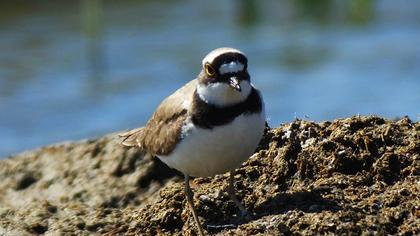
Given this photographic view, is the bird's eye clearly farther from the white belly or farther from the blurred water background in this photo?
the blurred water background

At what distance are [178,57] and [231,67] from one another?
11508mm

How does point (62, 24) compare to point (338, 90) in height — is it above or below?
above

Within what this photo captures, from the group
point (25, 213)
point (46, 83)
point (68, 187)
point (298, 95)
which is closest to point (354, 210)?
point (25, 213)

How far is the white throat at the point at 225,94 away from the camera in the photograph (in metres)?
6.88

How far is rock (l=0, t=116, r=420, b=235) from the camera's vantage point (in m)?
6.74

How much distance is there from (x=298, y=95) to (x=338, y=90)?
62cm

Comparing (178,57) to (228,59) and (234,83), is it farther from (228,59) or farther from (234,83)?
(234,83)

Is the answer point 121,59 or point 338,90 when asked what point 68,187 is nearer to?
point 338,90

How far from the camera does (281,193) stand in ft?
23.8

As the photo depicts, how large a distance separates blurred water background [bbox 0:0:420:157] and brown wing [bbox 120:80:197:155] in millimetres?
6857

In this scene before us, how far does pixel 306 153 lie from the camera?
7555 mm

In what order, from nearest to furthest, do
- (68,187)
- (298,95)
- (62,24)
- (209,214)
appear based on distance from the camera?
(209,214)
(68,187)
(298,95)
(62,24)

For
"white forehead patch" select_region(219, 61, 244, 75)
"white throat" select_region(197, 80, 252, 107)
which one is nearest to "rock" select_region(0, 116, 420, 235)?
"white throat" select_region(197, 80, 252, 107)

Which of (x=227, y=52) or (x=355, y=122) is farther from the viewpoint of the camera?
(x=355, y=122)
